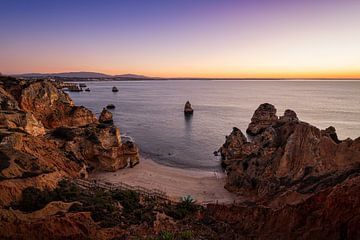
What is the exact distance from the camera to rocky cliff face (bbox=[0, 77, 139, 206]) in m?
23.6

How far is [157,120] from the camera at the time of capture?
9306cm

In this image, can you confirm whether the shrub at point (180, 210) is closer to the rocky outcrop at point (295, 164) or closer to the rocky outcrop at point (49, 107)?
the rocky outcrop at point (295, 164)

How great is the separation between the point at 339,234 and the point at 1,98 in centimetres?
4701

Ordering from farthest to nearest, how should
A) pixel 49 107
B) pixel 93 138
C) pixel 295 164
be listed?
pixel 49 107, pixel 93 138, pixel 295 164

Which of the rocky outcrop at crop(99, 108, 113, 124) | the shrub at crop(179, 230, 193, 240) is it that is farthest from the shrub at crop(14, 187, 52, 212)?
the rocky outcrop at crop(99, 108, 113, 124)

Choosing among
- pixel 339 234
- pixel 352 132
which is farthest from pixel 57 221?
pixel 352 132

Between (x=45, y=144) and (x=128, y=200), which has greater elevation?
(x=45, y=144)

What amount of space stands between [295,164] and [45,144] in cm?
2868

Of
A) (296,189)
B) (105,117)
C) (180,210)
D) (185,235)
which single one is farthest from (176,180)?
(105,117)

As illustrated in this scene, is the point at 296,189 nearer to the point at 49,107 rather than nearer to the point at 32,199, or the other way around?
the point at 32,199

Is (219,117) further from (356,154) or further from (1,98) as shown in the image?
(356,154)

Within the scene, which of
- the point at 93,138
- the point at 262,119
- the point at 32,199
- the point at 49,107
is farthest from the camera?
the point at 262,119

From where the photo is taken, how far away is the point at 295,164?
29922 mm

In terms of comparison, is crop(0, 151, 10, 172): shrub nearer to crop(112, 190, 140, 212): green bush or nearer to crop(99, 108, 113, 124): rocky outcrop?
crop(112, 190, 140, 212): green bush
